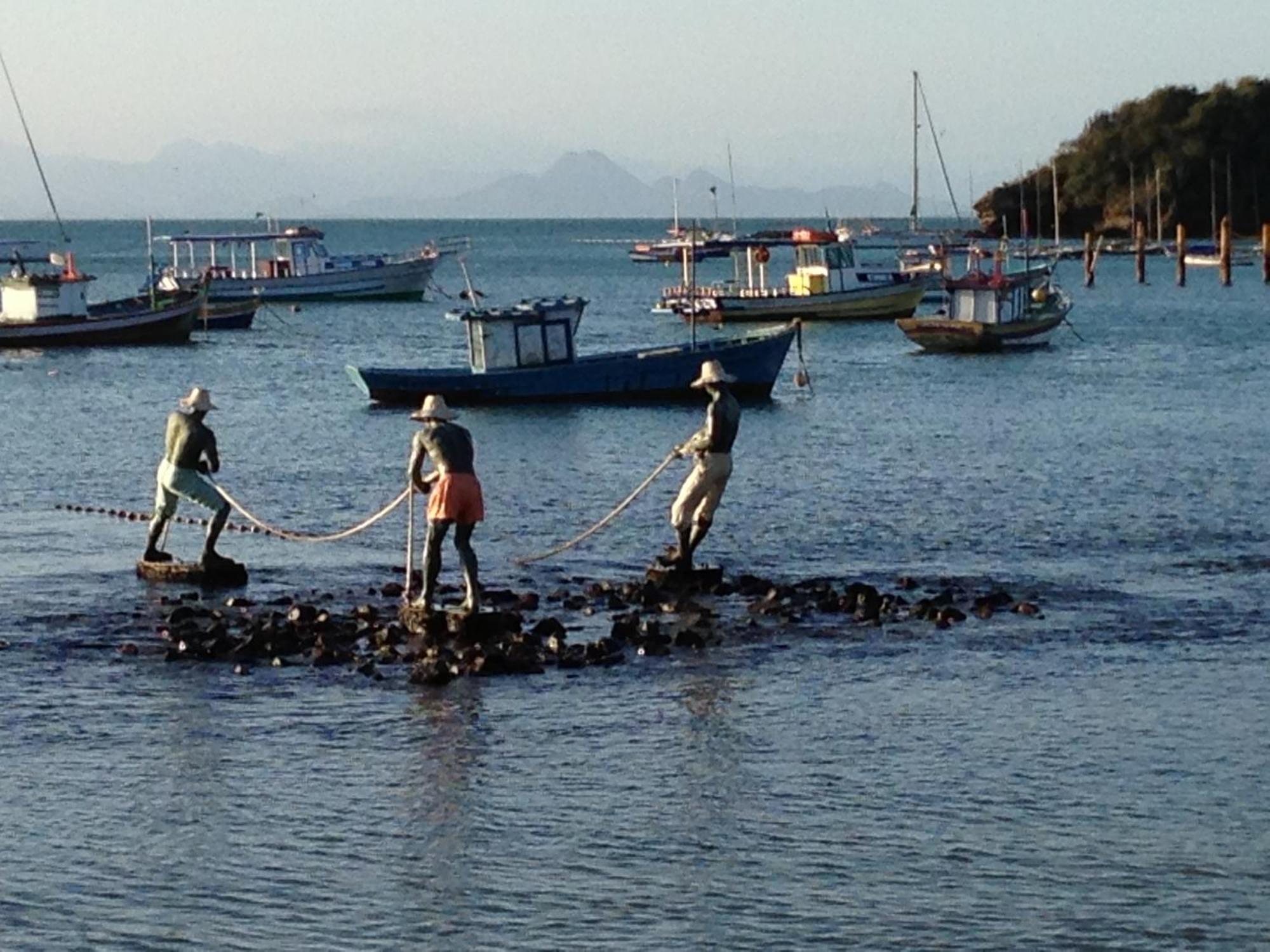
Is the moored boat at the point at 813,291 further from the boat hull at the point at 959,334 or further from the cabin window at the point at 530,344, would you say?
the cabin window at the point at 530,344

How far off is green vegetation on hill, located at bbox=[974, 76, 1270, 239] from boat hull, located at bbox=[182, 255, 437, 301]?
69533mm

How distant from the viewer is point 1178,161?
567 ft

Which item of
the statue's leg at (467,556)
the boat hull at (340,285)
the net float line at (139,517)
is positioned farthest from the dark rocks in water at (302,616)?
the boat hull at (340,285)

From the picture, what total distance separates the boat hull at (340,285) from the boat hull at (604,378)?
45018mm

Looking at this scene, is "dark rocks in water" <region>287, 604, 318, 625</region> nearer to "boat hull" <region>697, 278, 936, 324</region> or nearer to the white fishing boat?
"boat hull" <region>697, 278, 936, 324</region>

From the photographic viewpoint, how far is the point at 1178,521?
31359 millimetres

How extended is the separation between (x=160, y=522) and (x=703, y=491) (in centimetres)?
574

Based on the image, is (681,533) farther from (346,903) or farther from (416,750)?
(346,903)

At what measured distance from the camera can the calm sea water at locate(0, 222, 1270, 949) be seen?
45.1 ft

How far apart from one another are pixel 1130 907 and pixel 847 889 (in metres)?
1.65

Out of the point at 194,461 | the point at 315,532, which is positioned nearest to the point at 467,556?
the point at 194,461

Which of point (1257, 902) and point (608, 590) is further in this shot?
point (608, 590)

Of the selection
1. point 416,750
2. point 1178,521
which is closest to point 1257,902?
point 416,750

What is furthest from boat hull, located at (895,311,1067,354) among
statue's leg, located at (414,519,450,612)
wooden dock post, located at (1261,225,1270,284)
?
statue's leg, located at (414,519,450,612)
